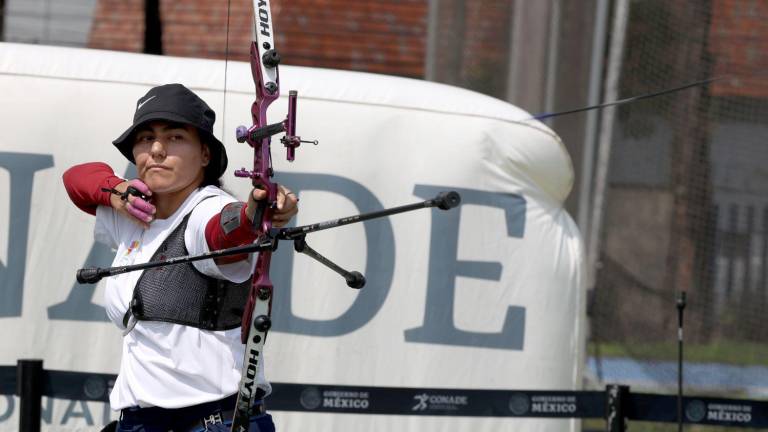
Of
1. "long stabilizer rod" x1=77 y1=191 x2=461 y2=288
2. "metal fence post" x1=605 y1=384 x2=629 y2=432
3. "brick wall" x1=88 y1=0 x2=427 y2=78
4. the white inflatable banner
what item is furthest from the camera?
"brick wall" x1=88 y1=0 x2=427 y2=78

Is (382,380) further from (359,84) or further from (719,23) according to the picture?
(719,23)

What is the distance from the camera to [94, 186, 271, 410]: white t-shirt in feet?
9.29

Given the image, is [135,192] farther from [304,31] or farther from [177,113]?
[304,31]

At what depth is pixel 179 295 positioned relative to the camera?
9.37 feet

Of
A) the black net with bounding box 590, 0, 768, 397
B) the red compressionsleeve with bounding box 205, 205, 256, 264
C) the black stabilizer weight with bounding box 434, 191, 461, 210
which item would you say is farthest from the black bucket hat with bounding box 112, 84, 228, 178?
the black net with bounding box 590, 0, 768, 397

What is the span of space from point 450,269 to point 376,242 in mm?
316

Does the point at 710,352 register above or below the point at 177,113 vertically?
below

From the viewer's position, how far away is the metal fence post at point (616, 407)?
466cm

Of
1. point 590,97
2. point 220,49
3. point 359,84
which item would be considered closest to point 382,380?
point 359,84

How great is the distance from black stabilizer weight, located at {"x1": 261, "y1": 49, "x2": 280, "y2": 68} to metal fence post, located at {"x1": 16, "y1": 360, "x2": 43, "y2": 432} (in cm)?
182

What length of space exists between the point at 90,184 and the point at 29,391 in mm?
1331

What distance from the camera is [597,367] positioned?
6.34m

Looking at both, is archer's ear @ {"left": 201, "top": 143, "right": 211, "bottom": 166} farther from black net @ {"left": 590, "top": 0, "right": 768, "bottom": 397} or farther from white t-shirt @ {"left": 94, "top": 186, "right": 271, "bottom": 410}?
black net @ {"left": 590, "top": 0, "right": 768, "bottom": 397}

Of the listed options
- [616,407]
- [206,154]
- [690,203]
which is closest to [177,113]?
[206,154]
